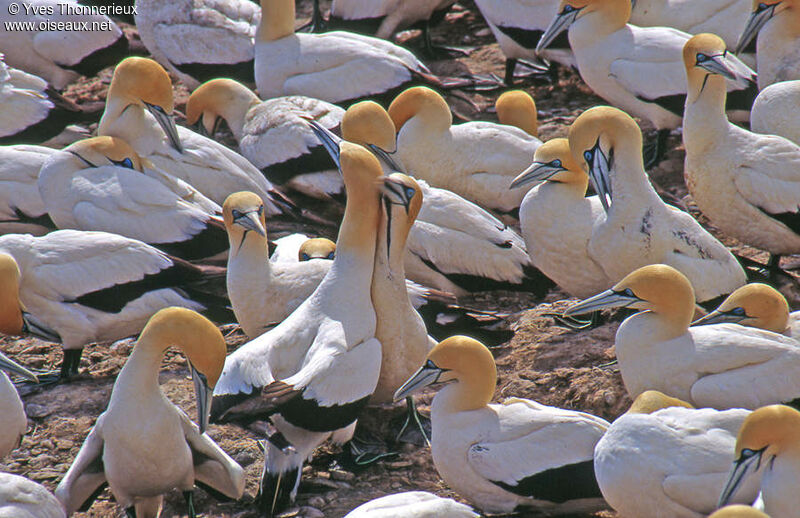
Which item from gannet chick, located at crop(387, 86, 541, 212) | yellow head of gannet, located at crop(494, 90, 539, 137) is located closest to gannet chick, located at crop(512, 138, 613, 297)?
gannet chick, located at crop(387, 86, 541, 212)

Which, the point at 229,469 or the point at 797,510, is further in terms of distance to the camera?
the point at 229,469

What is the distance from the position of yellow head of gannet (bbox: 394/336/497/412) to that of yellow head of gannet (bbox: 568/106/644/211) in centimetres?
172

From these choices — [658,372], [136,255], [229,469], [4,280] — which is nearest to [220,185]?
[136,255]

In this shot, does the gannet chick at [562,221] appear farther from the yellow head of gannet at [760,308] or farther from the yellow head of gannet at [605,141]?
the yellow head of gannet at [760,308]

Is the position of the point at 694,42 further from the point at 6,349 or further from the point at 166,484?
the point at 6,349

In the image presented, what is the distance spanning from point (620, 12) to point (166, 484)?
16.1 feet

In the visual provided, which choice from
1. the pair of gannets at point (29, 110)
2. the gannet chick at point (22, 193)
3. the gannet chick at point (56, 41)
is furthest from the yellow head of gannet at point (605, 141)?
the gannet chick at point (56, 41)

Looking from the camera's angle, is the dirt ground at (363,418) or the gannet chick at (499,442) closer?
the gannet chick at (499,442)

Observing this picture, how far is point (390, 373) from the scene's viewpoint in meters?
5.53

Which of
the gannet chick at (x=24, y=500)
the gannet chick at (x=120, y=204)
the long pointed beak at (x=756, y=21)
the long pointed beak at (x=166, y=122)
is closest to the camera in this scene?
the gannet chick at (x=24, y=500)

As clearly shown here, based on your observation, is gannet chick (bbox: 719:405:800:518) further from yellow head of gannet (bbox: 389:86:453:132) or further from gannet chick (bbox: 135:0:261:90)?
→ gannet chick (bbox: 135:0:261:90)

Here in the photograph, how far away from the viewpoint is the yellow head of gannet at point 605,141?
20.4 feet

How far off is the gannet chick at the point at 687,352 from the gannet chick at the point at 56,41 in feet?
18.5

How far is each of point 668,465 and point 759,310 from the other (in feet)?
4.31
